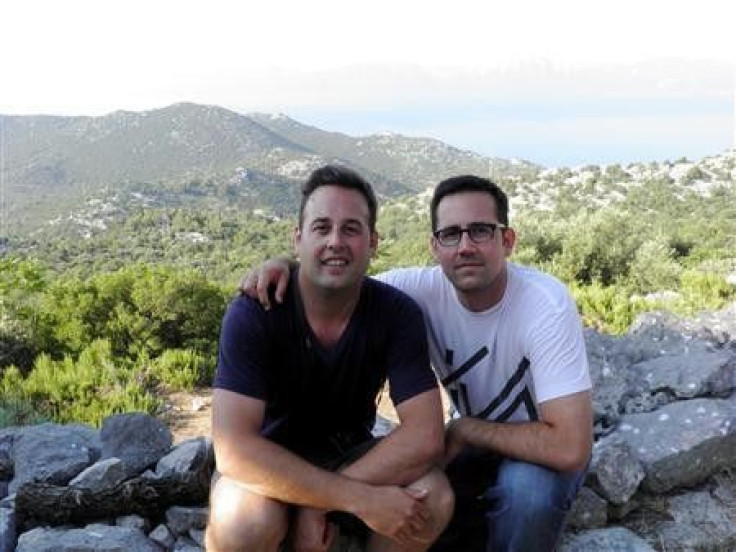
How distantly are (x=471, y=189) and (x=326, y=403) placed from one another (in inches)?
35.4

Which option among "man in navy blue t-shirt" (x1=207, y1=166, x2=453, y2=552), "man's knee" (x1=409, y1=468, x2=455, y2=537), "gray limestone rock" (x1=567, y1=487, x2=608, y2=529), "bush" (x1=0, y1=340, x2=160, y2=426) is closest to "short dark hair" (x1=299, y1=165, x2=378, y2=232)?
"man in navy blue t-shirt" (x1=207, y1=166, x2=453, y2=552)

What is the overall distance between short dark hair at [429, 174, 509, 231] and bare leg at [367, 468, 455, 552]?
0.88m

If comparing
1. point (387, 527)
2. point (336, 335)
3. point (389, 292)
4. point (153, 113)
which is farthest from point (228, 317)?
point (153, 113)

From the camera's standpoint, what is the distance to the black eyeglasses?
281cm

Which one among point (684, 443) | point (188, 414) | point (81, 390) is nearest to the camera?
point (684, 443)

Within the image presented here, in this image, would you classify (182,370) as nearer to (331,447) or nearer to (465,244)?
(331,447)

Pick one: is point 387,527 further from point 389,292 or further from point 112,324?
point 112,324

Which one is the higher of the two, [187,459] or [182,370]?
[187,459]

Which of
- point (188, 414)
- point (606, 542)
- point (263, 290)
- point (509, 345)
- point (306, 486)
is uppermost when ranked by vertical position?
point (263, 290)

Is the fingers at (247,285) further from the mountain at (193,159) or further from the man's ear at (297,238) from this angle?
the mountain at (193,159)

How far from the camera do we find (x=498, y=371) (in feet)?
9.27

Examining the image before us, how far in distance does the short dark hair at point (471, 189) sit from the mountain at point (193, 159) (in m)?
69.9

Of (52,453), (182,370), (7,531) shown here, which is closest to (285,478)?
(7,531)

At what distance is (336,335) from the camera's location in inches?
106
